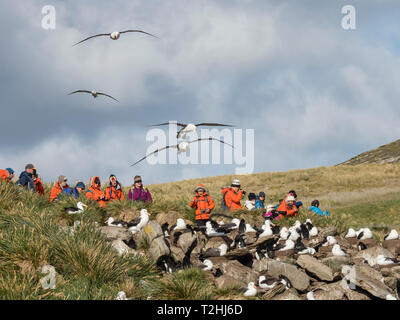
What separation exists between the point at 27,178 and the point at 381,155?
67.0 m

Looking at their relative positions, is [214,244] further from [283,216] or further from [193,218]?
[283,216]

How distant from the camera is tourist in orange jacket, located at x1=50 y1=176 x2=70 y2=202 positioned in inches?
579

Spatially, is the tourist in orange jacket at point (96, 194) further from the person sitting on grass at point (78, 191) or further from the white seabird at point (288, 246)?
the white seabird at point (288, 246)

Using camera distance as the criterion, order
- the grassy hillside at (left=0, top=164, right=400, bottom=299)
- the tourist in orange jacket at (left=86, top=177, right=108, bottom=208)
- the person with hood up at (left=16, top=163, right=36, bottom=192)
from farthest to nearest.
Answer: the person with hood up at (left=16, top=163, right=36, bottom=192) → the tourist in orange jacket at (left=86, top=177, right=108, bottom=208) → the grassy hillside at (left=0, top=164, right=400, bottom=299)

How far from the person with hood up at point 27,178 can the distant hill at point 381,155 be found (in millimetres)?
58911

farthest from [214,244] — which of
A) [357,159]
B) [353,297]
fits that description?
[357,159]

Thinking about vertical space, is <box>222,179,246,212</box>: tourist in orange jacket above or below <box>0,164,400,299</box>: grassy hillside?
above

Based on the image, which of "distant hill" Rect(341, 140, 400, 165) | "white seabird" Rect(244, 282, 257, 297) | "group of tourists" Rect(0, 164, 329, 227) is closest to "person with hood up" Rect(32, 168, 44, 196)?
"group of tourists" Rect(0, 164, 329, 227)

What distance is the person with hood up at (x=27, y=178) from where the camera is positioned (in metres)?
15.0

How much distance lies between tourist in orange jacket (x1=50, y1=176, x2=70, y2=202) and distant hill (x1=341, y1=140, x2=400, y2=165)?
58.4m

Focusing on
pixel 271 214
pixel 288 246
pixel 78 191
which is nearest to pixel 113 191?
pixel 78 191

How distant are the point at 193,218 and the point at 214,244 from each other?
253 centimetres

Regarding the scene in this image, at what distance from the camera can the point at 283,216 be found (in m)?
15.6

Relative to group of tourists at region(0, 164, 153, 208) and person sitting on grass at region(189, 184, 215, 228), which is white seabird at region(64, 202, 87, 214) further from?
person sitting on grass at region(189, 184, 215, 228)
